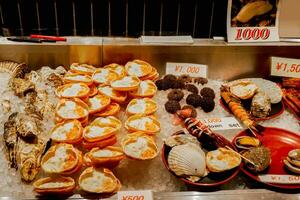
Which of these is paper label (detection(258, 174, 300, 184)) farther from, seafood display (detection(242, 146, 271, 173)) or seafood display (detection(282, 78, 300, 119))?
seafood display (detection(282, 78, 300, 119))

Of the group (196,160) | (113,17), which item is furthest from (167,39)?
(196,160)

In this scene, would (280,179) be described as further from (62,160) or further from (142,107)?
(62,160)

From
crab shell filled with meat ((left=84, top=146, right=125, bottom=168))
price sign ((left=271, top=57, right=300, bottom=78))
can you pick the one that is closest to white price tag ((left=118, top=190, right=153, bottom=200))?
crab shell filled with meat ((left=84, top=146, right=125, bottom=168))

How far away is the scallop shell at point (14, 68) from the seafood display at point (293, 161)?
1607 millimetres

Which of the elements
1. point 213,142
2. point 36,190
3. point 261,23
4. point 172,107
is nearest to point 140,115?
point 172,107

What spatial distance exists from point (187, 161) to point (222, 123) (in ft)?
1.60

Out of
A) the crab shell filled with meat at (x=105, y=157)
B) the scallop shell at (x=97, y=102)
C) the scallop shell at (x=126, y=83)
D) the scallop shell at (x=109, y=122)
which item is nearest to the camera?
the crab shell filled with meat at (x=105, y=157)

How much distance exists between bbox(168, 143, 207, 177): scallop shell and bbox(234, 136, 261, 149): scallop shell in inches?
9.3

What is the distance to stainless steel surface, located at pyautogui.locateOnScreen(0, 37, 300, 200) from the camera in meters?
2.40

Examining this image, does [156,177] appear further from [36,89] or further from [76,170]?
[36,89]

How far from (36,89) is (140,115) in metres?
0.68

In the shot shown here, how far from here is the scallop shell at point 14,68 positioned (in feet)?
7.72

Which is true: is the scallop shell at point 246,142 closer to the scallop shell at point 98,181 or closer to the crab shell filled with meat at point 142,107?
the crab shell filled with meat at point 142,107

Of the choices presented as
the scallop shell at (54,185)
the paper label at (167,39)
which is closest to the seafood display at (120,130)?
the scallop shell at (54,185)
